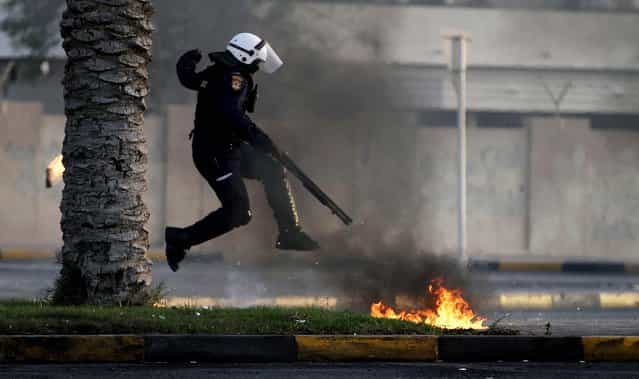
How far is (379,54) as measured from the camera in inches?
1101

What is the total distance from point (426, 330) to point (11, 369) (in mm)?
2553

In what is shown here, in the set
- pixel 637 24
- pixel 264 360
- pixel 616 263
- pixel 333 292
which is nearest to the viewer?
pixel 264 360

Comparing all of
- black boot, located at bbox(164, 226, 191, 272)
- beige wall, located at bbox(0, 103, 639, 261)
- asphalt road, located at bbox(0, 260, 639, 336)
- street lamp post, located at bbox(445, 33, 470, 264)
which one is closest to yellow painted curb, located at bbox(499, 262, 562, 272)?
street lamp post, located at bbox(445, 33, 470, 264)

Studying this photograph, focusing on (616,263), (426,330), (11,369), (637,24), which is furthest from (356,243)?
(637,24)

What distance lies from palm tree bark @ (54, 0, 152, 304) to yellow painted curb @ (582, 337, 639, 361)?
303cm

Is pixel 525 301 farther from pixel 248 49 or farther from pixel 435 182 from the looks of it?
pixel 435 182

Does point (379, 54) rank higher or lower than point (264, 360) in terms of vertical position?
higher

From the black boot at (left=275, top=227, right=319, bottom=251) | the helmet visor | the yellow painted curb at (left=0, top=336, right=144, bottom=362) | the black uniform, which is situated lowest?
the yellow painted curb at (left=0, top=336, right=144, bottom=362)

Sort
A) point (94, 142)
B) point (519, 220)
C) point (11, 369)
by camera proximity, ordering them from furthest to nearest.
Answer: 1. point (519, 220)
2. point (94, 142)
3. point (11, 369)

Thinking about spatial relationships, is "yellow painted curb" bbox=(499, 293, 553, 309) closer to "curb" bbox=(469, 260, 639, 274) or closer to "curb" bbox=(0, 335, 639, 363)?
"curb" bbox=(0, 335, 639, 363)

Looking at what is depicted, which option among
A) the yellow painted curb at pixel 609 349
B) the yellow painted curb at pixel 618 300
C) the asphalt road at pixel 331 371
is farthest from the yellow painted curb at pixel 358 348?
the yellow painted curb at pixel 618 300

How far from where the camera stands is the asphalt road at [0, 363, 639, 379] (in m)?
7.68

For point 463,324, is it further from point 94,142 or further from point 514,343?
point 94,142

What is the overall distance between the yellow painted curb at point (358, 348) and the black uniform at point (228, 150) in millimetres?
1451
